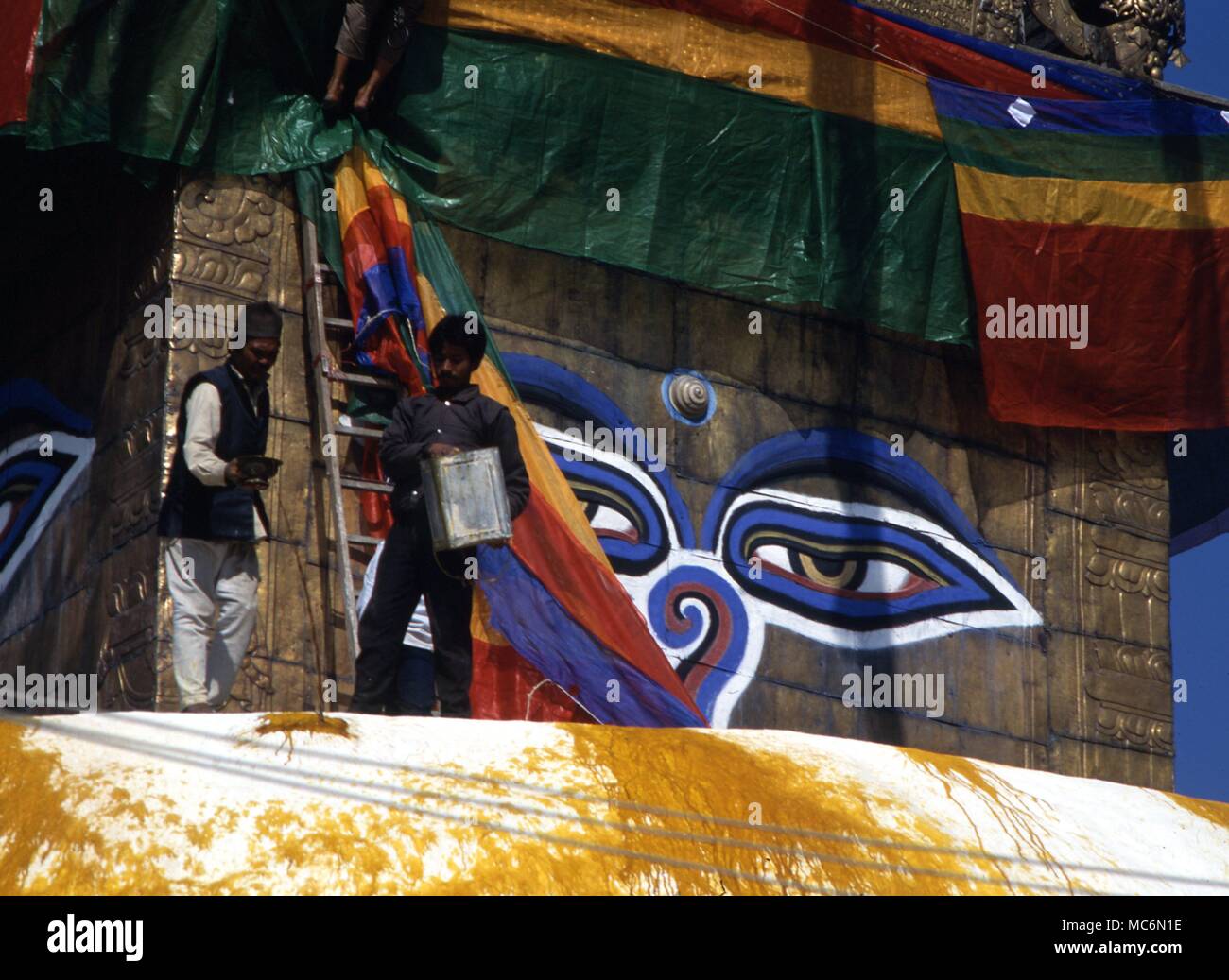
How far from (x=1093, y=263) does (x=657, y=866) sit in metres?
7.81

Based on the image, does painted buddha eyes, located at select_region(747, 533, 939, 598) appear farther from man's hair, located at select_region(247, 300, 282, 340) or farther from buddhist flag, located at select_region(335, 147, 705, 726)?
man's hair, located at select_region(247, 300, 282, 340)

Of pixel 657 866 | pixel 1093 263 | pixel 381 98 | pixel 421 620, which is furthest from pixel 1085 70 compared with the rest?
pixel 657 866

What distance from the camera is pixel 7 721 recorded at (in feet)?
27.7

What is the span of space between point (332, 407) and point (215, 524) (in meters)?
2.09

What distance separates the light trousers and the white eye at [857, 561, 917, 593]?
16.1ft

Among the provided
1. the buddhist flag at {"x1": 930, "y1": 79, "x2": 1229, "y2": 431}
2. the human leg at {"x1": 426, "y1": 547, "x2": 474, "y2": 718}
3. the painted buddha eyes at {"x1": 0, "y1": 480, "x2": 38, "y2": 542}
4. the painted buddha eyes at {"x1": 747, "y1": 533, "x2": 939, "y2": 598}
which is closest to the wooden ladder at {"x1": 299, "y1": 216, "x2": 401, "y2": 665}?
the human leg at {"x1": 426, "y1": 547, "x2": 474, "y2": 718}

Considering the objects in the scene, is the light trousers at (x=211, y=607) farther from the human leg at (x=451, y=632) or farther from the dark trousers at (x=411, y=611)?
the human leg at (x=451, y=632)

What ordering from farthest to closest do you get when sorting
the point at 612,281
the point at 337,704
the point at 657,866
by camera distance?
the point at 612,281 → the point at 337,704 → the point at 657,866

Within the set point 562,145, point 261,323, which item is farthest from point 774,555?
point 261,323

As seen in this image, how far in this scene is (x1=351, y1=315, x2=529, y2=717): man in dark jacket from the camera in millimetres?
10578

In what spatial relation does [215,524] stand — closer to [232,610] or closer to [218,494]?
[218,494]

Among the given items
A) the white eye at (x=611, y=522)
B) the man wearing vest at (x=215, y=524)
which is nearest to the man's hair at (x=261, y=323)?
the man wearing vest at (x=215, y=524)

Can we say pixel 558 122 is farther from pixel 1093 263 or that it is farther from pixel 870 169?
pixel 1093 263

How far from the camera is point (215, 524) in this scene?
10344 millimetres
